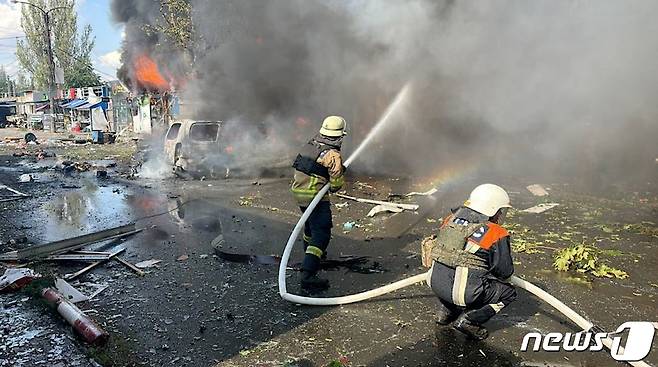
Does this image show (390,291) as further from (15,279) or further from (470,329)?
(15,279)

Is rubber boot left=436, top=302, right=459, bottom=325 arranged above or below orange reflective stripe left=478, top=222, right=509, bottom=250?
below

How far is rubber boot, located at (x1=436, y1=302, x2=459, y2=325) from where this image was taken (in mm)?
3725

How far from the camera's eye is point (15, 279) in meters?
4.51

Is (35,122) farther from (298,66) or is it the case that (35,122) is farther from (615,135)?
(615,135)

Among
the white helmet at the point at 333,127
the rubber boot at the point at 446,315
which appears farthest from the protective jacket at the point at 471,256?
the white helmet at the point at 333,127

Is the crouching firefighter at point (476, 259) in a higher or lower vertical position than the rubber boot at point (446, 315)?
higher

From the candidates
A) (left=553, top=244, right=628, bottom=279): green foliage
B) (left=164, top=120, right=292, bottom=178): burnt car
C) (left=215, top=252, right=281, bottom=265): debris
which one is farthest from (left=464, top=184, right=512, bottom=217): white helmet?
(left=164, top=120, right=292, bottom=178): burnt car

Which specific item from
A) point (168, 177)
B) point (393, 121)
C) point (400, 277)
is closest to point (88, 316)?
point (400, 277)

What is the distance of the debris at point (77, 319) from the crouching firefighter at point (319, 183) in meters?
1.88

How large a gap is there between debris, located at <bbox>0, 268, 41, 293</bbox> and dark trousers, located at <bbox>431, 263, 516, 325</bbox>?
12.9 ft

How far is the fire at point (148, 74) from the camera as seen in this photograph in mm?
24938

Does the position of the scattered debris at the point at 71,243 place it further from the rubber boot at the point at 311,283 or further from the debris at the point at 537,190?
the debris at the point at 537,190

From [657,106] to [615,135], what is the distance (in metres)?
1.39

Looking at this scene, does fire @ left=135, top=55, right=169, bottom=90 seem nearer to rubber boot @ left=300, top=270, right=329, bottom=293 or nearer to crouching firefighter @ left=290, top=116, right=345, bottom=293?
crouching firefighter @ left=290, top=116, right=345, bottom=293
